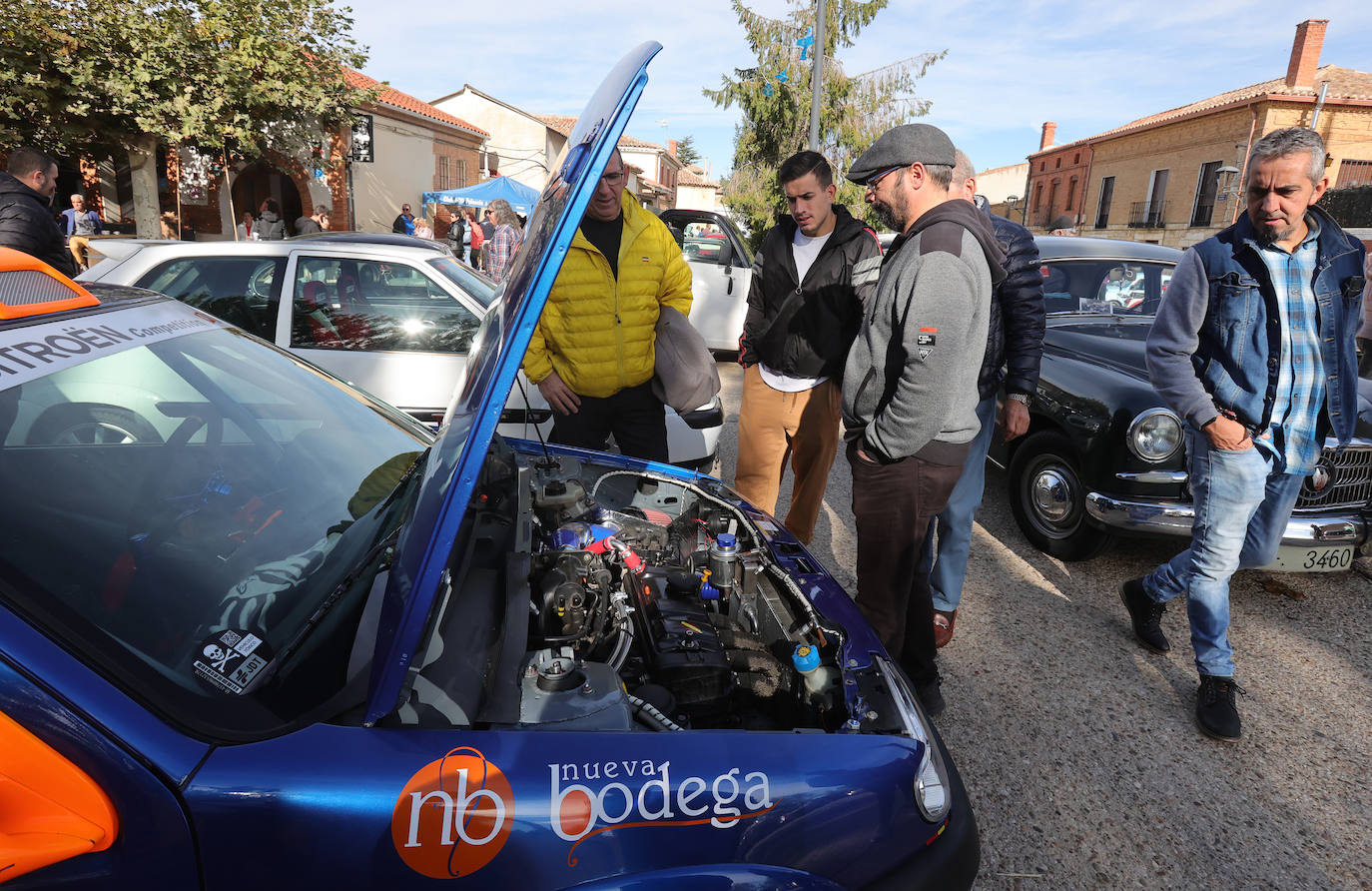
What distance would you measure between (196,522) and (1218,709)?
3.20 m

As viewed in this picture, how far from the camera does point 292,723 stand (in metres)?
1.15

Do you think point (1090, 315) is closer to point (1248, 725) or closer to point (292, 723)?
point (1248, 725)

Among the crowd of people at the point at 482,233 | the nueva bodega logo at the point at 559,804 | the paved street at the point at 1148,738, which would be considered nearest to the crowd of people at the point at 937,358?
the paved street at the point at 1148,738

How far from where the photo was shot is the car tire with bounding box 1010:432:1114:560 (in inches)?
151

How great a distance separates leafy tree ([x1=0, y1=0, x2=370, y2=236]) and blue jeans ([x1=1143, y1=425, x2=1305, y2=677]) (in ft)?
52.3

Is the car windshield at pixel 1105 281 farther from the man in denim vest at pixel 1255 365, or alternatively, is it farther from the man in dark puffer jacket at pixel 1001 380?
the man in denim vest at pixel 1255 365

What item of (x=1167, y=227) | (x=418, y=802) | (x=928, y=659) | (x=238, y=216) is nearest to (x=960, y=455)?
(x=928, y=659)

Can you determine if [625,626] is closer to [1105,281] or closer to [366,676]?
[366,676]

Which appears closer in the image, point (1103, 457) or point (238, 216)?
point (1103, 457)

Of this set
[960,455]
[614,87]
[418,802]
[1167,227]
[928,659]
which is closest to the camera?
[418,802]

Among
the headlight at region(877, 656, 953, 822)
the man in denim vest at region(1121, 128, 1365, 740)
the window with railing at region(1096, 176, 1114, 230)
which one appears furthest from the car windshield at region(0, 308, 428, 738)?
the window with railing at region(1096, 176, 1114, 230)

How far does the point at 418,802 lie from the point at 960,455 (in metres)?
1.89

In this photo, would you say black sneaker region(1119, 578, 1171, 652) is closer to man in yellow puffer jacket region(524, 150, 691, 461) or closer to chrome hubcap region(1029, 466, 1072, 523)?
chrome hubcap region(1029, 466, 1072, 523)

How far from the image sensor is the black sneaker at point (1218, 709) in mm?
2615
